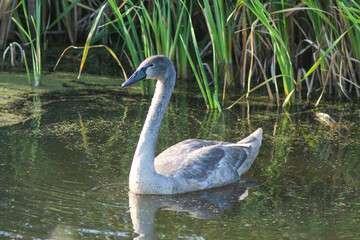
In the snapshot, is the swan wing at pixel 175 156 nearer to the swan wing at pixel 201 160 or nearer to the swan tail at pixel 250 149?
the swan wing at pixel 201 160

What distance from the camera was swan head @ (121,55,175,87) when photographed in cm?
461

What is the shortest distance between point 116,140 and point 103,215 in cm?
176

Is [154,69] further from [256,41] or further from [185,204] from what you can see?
[256,41]

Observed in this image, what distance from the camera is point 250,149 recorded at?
525cm

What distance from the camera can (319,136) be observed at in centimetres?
603

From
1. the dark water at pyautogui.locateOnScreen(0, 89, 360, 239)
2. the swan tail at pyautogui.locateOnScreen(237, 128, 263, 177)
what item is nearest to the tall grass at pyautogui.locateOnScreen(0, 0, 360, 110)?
the dark water at pyautogui.locateOnScreen(0, 89, 360, 239)

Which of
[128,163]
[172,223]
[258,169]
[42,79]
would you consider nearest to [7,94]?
[42,79]

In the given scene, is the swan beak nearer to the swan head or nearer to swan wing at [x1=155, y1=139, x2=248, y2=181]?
the swan head

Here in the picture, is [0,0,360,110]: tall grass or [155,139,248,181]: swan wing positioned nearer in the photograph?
[155,139,248,181]: swan wing

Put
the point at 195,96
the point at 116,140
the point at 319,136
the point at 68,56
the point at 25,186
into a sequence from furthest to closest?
the point at 68,56 → the point at 195,96 → the point at 319,136 → the point at 116,140 → the point at 25,186

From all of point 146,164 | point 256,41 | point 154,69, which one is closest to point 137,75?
point 154,69

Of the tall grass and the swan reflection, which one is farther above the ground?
the tall grass

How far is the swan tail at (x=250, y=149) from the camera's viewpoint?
5160 millimetres

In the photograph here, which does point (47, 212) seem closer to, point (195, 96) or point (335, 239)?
point (335, 239)
